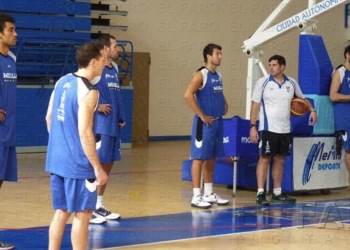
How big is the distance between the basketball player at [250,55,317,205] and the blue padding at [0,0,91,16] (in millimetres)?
7280

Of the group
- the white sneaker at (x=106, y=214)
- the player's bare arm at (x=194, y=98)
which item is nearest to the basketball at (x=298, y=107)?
the player's bare arm at (x=194, y=98)

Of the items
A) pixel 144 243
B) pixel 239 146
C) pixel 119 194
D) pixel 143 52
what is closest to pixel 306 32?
pixel 239 146

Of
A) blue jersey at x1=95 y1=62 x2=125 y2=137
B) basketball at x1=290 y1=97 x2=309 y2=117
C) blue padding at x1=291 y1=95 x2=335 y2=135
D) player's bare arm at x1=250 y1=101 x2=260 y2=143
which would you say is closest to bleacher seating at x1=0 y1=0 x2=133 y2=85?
blue padding at x1=291 y1=95 x2=335 y2=135

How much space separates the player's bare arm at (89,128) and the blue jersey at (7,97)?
5.42ft

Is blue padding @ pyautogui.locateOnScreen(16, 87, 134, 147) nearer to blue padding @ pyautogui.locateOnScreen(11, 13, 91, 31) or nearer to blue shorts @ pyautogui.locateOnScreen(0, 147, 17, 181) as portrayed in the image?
blue padding @ pyautogui.locateOnScreen(11, 13, 91, 31)

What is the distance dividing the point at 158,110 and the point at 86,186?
1300 cm

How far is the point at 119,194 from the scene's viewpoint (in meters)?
9.48

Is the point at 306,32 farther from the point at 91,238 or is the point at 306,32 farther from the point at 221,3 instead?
the point at 221,3

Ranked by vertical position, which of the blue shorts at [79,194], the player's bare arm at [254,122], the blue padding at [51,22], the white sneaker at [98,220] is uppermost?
the blue padding at [51,22]

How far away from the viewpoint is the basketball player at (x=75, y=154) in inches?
199

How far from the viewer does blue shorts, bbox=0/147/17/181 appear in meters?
6.45

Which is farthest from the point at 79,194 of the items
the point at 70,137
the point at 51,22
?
the point at 51,22

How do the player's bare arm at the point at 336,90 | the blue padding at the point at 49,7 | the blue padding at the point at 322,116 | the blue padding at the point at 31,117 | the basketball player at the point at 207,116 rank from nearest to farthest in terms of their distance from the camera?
the basketball player at the point at 207,116 < the player's bare arm at the point at 336,90 < the blue padding at the point at 322,116 < the blue padding at the point at 31,117 < the blue padding at the point at 49,7

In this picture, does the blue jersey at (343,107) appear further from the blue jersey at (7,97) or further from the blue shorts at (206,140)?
the blue jersey at (7,97)
